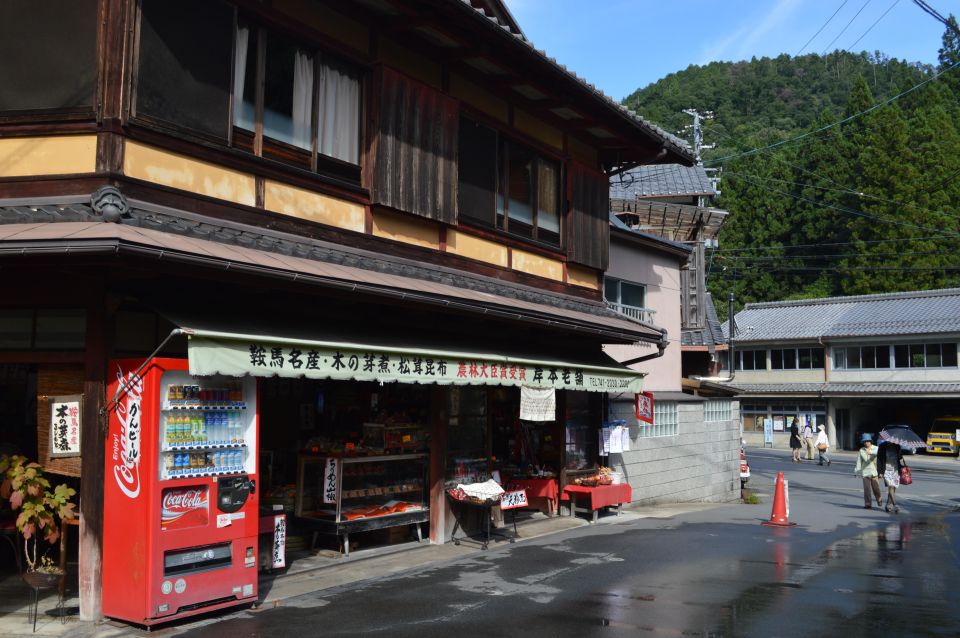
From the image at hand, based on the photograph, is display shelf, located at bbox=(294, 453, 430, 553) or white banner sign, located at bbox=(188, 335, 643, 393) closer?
white banner sign, located at bbox=(188, 335, 643, 393)

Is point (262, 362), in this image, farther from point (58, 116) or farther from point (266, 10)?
point (266, 10)

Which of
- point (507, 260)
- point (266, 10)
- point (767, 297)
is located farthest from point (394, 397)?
point (767, 297)

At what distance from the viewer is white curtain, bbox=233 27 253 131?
9469 mm

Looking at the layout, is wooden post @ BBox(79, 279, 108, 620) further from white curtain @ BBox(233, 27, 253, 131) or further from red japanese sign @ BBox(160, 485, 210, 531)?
white curtain @ BBox(233, 27, 253, 131)

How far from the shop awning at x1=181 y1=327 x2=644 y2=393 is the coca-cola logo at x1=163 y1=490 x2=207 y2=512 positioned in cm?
133

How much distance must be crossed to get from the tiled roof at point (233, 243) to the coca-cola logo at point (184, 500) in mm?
2409

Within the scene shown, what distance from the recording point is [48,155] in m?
8.24

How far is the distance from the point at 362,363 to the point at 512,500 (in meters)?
5.13

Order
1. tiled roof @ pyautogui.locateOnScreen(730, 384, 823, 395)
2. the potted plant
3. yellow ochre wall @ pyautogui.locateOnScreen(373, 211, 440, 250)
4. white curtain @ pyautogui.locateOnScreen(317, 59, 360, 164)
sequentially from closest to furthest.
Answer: the potted plant
white curtain @ pyautogui.locateOnScreen(317, 59, 360, 164)
yellow ochre wall @ pyautogui.locateOnScreen(373, 211, 440, 250)
tiled roof @ pyautogui.locateOnScreen(730, 384, 823, 395)

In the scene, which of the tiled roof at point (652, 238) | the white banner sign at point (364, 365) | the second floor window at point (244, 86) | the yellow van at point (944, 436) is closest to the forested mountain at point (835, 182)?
the yellow van at point (944, 436)

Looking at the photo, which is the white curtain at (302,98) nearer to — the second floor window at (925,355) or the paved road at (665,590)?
the paved road at (665,590)

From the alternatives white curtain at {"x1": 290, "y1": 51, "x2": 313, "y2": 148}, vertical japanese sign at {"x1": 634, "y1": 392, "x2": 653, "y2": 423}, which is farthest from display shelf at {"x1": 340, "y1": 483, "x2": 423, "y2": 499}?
vertical japanese sign at {"x1": 634, "y1": 392, "x2": 653, "y2": 423}

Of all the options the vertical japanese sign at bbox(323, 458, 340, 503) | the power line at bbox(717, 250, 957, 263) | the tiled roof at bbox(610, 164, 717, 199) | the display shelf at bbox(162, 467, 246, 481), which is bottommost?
the vertical japanese sign at bbox(323, 458, 340, 503)

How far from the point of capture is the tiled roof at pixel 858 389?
4609 cm
